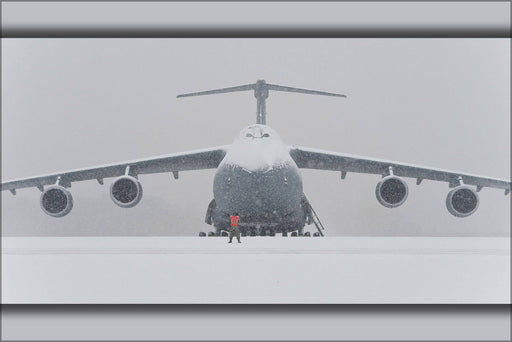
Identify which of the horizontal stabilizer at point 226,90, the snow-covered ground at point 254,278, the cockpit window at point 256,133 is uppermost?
the horizontal stabilizer at point 226,90

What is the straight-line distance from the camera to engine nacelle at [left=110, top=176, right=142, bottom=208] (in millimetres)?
10703

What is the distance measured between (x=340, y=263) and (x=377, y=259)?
1.94ft

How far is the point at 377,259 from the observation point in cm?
650

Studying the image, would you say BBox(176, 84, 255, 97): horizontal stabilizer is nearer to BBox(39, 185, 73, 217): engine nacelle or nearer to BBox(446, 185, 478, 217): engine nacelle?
BBox(39, 185, 73, 217): engine nacelle

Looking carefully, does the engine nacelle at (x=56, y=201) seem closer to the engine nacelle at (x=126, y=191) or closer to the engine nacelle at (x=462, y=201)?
the engine nacelle at (x=126, y=191)

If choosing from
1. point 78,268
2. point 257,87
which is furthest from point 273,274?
point 257,87

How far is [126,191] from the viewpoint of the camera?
10797 millimetres

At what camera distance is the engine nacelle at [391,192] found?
10.6 meters

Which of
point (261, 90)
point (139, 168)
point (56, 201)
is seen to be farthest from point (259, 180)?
point (261, 90)

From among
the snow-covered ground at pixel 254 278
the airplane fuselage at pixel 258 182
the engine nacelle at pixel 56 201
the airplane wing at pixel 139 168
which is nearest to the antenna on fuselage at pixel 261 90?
the airplane wing at pixel 139 168

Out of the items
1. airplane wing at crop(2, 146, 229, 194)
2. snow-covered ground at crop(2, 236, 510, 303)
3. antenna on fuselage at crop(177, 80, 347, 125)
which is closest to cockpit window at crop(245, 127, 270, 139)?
airplane wing at crop(2, 146, 229, 194)

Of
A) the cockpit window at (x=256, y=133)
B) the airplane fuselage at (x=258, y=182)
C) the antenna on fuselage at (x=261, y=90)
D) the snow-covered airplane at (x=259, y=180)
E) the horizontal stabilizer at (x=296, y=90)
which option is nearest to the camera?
the airplane fuselage at (x=258, y=182)

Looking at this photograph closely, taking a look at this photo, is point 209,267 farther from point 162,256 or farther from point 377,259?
point 377,259

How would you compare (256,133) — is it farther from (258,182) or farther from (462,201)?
(462,201)
